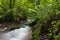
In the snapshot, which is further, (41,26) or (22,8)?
(22,8)

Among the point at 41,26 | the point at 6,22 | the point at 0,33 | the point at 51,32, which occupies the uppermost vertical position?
the point at 6,22

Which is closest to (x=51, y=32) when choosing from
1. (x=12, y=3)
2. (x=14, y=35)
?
(x=14, y=35)

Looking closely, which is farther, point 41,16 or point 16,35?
point 16,35

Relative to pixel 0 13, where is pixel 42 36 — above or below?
below

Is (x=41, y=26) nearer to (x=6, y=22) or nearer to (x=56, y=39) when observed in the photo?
(x=56, y=39)

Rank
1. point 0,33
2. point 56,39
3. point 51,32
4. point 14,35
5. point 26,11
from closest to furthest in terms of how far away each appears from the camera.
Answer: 1. point 56,39
2. point 51,32
3. point 14,35
4. point 0,33
5. point 26,11

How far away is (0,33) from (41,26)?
3.06 metres

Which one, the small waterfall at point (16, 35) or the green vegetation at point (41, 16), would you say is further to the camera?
the small waterfall at point (16, 35)

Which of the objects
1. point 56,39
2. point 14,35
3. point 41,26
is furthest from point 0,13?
point 56,39

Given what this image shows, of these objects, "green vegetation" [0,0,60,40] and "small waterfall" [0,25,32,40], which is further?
"small waterfall" [0,25,32,40]

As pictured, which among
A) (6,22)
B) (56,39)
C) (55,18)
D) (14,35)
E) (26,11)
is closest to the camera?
(56,39)

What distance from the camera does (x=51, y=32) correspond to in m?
7.28

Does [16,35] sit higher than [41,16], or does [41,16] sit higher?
[41,16]

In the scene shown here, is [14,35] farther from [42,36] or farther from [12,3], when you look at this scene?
[12,3]
